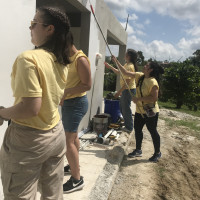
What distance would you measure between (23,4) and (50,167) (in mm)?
1679

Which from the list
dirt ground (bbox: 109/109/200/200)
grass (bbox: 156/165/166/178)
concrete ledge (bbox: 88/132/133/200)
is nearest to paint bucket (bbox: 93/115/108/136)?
concrete ledge (bbox: 88/132/133/200)

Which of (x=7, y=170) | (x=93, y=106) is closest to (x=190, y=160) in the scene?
(x=93, y=106)

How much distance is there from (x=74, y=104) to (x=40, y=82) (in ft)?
4.25

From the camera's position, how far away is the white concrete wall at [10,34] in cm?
211

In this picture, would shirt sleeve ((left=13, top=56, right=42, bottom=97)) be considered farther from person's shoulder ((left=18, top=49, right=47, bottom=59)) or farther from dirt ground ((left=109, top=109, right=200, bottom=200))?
dirt ground ((left=109, top=109, right=200, bottom=200))

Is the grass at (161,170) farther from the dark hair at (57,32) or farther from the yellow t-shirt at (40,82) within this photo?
the dark hair at (57,32)

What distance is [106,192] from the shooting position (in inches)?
113

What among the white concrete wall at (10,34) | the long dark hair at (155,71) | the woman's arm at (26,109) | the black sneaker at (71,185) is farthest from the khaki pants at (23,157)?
the long dark hair at (155,71)

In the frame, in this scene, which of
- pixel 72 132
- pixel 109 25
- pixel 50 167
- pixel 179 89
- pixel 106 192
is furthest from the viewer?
pixel 179 89

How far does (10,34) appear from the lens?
2195 mm

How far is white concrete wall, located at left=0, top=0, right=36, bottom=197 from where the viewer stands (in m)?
2.11

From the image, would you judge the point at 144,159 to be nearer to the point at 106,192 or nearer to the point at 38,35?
the point at 106,192

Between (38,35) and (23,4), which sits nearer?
(38,35)

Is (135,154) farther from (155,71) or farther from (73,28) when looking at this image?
(73,28)
